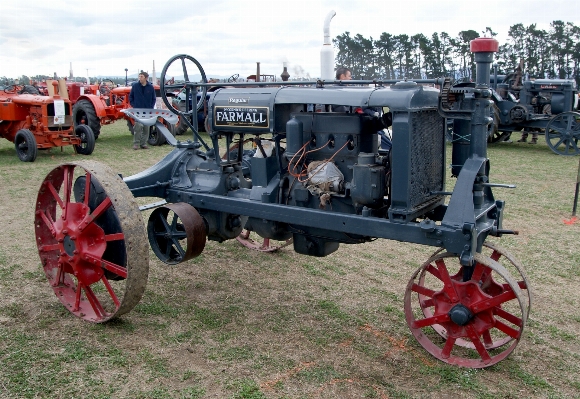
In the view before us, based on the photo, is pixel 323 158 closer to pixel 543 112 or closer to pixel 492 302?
pixel 492 302

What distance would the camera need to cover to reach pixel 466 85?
124 inches

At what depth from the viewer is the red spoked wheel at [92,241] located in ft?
10.6

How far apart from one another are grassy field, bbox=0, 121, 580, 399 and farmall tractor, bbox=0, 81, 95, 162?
572cm

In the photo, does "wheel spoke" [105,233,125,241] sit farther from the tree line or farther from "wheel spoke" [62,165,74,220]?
the tree line

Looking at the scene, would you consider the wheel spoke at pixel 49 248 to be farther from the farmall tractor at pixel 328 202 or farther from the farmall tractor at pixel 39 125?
the farmall tractor at pixel 39 125

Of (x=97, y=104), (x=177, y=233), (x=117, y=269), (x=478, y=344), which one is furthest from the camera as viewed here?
(x=97, y=104)

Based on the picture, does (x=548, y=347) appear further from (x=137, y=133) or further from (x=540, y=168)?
(x=137, y=133)

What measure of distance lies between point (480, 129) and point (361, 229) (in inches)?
33.6

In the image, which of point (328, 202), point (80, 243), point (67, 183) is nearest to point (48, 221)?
point (67, 183)

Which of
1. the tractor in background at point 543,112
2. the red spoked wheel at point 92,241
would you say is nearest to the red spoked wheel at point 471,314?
the red spoked wheel at point 92,241

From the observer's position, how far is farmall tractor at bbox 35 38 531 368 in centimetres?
296

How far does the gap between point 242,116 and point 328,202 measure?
818 millimetres

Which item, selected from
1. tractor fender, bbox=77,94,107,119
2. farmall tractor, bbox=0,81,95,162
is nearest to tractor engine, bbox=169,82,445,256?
farmall tractor, bbox=0,81,95,162

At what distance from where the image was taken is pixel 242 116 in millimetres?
3646
